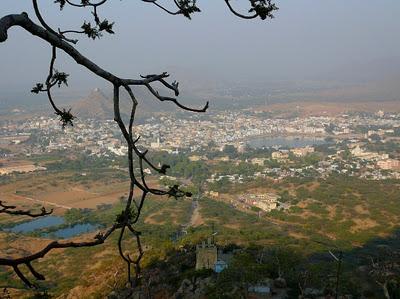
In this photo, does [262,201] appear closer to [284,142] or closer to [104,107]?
[284,142]

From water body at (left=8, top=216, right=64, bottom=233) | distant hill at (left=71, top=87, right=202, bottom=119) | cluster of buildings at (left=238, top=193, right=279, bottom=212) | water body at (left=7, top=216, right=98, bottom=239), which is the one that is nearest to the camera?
water body at (left=7, top=216, right=98, bottom=239)

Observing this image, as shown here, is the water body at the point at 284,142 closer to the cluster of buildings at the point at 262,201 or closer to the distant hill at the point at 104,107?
the cluster of buildings at the point at 262,201

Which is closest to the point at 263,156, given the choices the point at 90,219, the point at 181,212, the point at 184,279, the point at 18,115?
the point at 181,212

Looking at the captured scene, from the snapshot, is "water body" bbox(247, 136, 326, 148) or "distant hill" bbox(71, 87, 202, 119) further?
"distant hill" bbox(71, 87, 202, 119)

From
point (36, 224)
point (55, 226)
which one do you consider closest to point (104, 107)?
point (36, 224)

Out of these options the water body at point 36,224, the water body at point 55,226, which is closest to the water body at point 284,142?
the water body at point 36,224

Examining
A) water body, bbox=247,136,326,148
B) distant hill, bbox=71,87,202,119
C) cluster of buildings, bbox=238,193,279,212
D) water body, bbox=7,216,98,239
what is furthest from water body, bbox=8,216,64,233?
distant hill, bbox=71,87,202,119

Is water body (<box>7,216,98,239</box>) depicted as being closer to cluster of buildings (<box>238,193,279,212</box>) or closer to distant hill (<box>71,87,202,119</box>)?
cluster of buildings (<box>238,193,279,212</box>)
